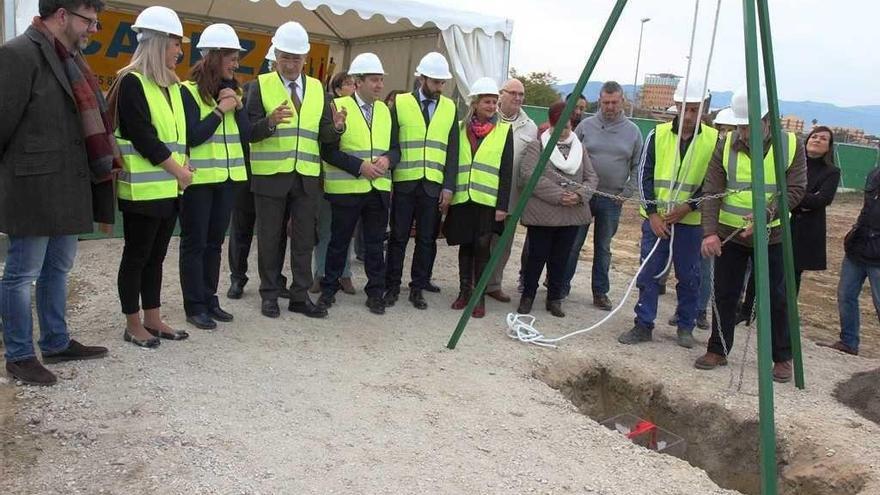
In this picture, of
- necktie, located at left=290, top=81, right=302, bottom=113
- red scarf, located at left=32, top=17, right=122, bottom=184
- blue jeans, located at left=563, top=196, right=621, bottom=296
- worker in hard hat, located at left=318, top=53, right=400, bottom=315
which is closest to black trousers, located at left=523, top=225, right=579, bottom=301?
blue jeans, located at left=563, top=196, right=621, bottom=296

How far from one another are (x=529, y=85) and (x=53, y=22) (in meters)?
38.9

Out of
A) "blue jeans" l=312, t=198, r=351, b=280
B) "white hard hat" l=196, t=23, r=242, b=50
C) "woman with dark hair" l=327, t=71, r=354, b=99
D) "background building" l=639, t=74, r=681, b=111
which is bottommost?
"blue jeans" l=312, t=198, r=351, b=280

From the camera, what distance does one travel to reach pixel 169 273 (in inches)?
256

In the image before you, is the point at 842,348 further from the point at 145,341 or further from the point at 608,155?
the point at 145,341

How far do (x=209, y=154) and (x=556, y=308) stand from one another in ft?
10.0

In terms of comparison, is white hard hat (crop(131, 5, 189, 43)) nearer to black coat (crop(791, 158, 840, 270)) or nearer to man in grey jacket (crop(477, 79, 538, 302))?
man in grey jacket (crop(477, 79, 538, 302))

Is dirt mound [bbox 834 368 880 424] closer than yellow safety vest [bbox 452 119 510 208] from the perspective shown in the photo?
Yes

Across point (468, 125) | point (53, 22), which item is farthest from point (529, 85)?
point (53, 22)

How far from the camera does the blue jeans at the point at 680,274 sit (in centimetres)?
539

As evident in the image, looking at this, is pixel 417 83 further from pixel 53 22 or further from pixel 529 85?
pixel 529 85

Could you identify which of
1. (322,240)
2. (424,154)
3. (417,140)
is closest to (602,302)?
(424,154)

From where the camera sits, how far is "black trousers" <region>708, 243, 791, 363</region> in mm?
4852

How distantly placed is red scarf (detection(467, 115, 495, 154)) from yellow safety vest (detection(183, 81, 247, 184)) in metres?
1.85

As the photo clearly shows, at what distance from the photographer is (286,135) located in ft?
16.7
